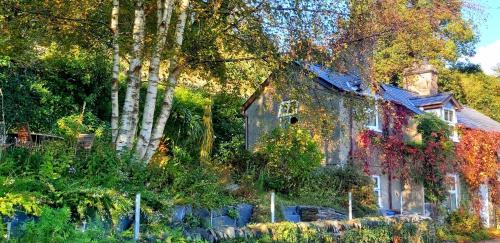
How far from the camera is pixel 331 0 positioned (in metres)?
9.61

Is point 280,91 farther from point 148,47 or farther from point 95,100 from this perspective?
point 95,100

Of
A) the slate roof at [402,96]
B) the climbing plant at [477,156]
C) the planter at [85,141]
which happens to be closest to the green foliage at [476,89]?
the slate roof at [402,96]

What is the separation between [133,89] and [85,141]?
1307 mm

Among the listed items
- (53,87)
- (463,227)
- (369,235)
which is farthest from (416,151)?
(53,87)

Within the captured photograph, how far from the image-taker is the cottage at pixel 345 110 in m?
11.0

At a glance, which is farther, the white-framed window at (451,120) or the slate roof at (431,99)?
the slate roof at (431,99)

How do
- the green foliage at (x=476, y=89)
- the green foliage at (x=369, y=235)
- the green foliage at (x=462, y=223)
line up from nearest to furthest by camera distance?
1. the green foliage at (x=369, y=235)
2. the green foliage at (x=462, y=223)
3. the green foliage at (x=476, y=89)

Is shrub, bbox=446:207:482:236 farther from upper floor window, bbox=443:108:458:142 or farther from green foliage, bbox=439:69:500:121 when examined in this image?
green foliage, bbox=439:69:500:121

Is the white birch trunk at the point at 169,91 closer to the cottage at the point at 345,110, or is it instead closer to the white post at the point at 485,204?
the cottage at the point at 345,110

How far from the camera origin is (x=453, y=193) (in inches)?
849

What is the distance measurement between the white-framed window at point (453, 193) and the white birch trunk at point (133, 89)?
1530 centimetres

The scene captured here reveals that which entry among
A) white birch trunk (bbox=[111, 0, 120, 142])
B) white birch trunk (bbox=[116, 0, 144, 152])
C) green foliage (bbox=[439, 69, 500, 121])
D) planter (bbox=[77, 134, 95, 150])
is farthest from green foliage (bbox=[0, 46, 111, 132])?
green foliage (bbox=[439, 69, 500, 121])

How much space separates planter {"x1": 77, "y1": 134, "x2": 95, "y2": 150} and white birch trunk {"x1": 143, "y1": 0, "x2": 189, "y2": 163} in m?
1.03

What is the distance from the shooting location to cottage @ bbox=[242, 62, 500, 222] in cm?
1101
